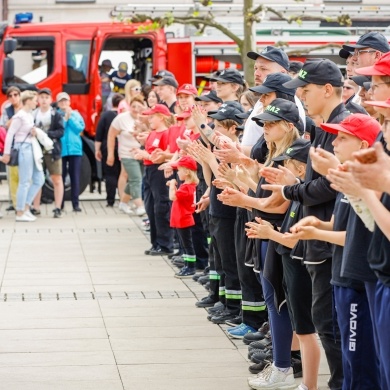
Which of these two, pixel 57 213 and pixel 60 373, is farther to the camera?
pixel 57 213

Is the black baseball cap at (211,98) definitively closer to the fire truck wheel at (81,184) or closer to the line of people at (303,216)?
the line of people at (303,216)

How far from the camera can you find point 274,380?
7.32m

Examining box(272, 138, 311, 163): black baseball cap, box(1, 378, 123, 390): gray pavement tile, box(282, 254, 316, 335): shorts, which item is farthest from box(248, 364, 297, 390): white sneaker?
box(272, 138, 311, 163): black baseball cap

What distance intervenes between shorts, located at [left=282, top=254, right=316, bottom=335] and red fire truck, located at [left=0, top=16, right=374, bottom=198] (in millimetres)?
14076

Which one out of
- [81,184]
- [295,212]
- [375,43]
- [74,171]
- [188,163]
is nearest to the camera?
[295,212]

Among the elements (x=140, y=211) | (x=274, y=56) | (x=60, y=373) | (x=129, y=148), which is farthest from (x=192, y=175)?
(x=140, y=211)

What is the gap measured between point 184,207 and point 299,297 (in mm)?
5164

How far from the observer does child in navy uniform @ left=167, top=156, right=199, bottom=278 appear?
11680 mm

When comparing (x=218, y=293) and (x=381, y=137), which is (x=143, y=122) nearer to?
(x=218, y=293)

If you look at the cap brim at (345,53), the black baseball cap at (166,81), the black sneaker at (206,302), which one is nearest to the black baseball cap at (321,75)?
the cap brim at (345,53)

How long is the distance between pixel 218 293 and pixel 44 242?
17.8 feet

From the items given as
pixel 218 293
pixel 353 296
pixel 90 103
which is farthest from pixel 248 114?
pixel 90 103

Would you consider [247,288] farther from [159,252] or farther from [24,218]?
[24,218]

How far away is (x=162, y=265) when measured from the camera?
13227 millimetres
